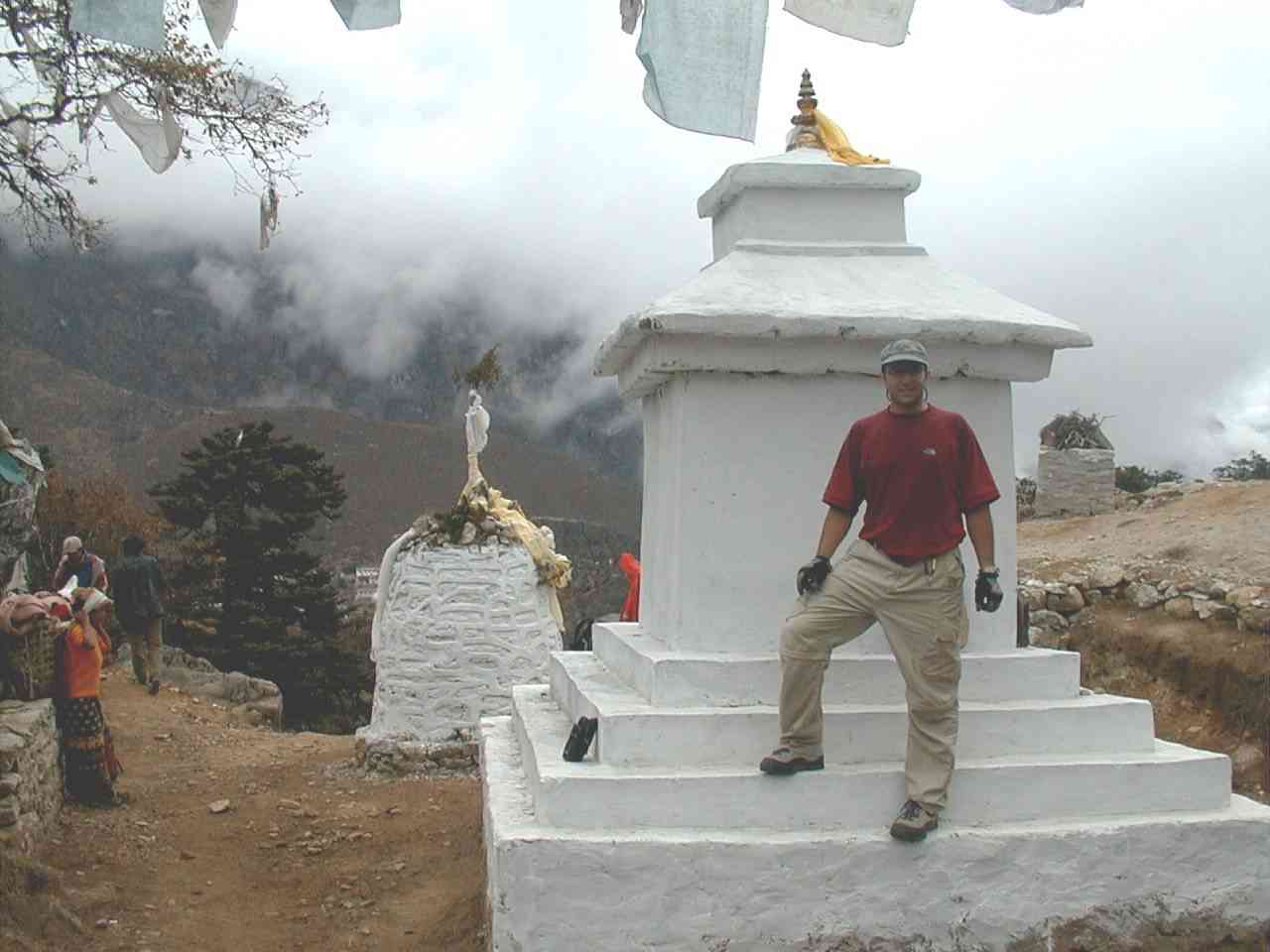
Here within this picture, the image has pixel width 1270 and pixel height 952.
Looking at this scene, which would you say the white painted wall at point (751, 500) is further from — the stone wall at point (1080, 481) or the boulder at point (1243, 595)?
the stone wall at point (1080, 481)

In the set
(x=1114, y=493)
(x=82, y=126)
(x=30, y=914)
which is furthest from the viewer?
(x=1114, y=493)

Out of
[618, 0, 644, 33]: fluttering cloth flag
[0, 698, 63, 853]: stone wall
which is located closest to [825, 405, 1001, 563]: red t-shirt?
[618, 0, 644, 33]: fluttering cloth flag

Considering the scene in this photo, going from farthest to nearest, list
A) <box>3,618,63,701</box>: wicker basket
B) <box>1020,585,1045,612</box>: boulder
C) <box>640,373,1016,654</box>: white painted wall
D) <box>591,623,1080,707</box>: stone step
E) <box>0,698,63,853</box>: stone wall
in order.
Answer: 1. <box>1020,585,1045,612</box>: boulder
2. <box>3,618,63,701</box>: wicker basket
3. <box>0,698,63,853</box>: stone wall
4. <box>640,373,1016,654</box>: white painted wall
5. <box>591,623,1080,707</box>: stone step

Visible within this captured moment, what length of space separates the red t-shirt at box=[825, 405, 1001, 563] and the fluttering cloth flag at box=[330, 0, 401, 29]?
2147 millimetres

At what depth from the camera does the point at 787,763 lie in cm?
422

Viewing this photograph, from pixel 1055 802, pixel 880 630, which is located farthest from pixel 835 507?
pixel 1055 802

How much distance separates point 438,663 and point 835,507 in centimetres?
676

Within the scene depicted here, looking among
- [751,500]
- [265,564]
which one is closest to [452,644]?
[751,500]

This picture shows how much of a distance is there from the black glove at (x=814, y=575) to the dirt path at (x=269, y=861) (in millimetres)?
2016

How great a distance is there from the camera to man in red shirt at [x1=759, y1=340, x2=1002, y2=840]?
4.14 m

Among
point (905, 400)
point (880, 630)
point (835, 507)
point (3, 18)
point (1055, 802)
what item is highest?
point (3, 18)

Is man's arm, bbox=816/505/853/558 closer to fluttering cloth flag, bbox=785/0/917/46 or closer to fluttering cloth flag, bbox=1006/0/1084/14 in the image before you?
fluttering cloth flag, bbox=785/0/917/46

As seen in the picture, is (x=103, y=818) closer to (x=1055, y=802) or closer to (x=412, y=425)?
(x=1055, y=802)

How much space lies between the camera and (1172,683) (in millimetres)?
10805
